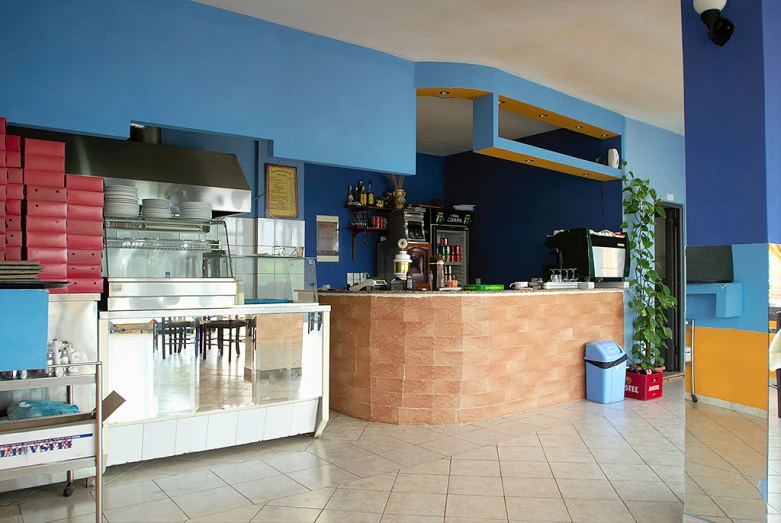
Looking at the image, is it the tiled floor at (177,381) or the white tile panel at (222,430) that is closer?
the tiled floor at (177,381)

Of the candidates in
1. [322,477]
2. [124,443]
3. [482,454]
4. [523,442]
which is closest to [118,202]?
[124,443]

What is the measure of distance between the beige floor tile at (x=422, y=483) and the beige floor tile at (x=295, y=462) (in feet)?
2.01

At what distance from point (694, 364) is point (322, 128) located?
3282 millimetres

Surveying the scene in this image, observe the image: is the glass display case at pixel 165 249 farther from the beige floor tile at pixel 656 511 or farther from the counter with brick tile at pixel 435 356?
the beige floor tile at pixel 656 511

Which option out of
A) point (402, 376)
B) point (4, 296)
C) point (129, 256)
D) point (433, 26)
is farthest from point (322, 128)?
point (4, 296)

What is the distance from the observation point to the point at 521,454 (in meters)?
4.28

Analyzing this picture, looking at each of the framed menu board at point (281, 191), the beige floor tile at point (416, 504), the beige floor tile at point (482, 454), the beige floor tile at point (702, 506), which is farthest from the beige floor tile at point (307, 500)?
the framed menu board at point (281, 191)

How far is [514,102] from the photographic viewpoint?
6.16 m

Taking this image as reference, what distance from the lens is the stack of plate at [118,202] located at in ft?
13.1

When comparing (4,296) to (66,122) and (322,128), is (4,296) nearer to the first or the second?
(66,122)

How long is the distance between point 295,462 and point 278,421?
17.5 inches

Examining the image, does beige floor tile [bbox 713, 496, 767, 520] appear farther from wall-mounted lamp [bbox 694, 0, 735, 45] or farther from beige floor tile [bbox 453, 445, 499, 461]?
wall-mounted lamp [bbox 694, 0, 735, 45]

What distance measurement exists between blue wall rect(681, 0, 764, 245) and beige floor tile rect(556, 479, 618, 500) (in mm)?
1558

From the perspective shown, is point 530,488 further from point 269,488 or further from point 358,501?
point 269,488
